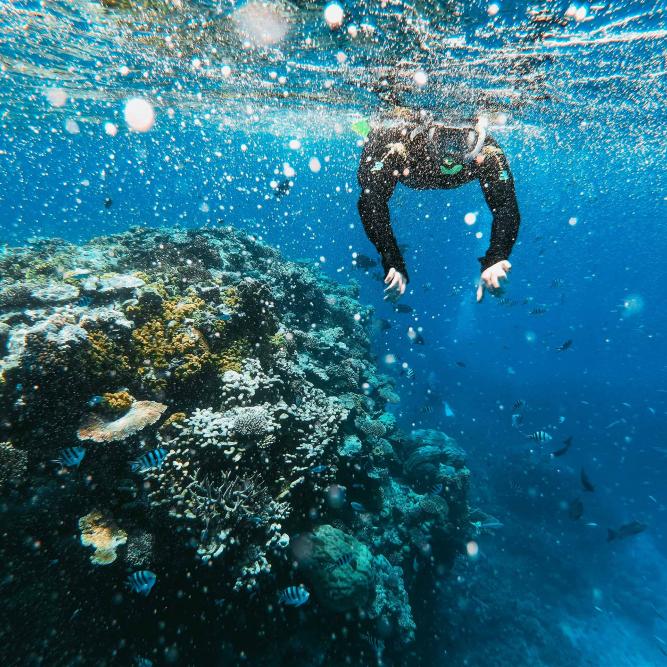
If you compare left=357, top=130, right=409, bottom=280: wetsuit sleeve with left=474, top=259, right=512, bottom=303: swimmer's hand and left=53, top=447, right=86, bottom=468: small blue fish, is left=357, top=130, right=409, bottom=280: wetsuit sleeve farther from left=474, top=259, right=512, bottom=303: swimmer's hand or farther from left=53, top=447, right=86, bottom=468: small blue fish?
left=53, top=447, right=86, bottom=468: small blue fish

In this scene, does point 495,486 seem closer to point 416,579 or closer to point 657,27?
point 416,579

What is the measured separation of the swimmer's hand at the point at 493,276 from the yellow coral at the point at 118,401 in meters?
4.53

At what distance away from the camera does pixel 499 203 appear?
297 centimetres

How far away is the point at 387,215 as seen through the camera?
2.90 m

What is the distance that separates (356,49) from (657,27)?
688cm

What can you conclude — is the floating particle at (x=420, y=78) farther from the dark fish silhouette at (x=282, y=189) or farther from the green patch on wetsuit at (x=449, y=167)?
the green patch on wetsuit at (x=449, y=167)

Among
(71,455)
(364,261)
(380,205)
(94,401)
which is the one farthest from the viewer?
(364,261)

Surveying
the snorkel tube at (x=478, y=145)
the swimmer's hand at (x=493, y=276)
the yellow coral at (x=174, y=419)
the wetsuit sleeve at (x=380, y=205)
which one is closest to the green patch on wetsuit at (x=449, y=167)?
the snorkel tube at (x=478, y=145)

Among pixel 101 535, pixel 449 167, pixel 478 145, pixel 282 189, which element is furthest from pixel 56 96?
pixel 478 145

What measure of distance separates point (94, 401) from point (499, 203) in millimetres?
5136

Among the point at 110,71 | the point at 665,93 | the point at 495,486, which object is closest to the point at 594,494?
the point at 495,486

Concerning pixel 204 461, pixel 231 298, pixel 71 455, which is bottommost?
pixel 204 461

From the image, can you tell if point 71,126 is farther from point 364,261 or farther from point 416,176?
point 416,176

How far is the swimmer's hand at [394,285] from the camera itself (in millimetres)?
2656
